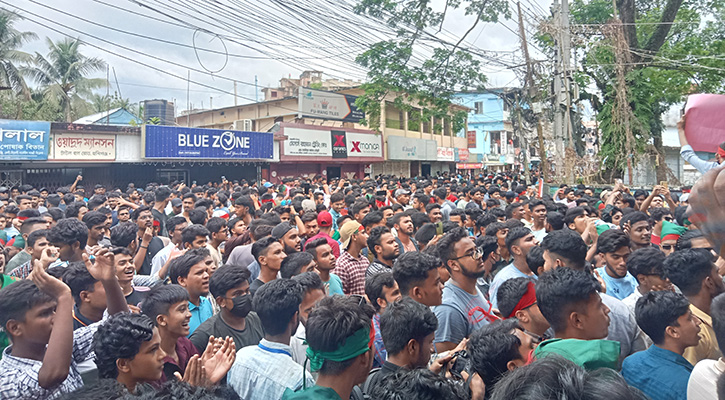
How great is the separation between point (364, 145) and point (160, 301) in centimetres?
2359

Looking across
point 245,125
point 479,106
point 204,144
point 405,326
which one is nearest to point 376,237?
point 405,326

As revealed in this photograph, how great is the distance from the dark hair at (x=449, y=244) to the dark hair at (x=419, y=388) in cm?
187

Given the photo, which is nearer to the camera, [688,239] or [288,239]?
[688,239]

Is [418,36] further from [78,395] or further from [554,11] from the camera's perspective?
[78,395]

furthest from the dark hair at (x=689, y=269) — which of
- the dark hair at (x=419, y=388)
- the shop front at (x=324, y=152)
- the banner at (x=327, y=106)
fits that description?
the banner at (x=327, y=106)

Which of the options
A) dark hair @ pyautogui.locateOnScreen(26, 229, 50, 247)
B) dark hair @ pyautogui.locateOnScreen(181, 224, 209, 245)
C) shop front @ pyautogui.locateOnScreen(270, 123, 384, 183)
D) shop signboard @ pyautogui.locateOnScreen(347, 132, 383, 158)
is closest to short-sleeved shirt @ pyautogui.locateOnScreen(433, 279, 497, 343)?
dark hair @ pyautogui.locateOnScreen(181, 224, 209, 245)

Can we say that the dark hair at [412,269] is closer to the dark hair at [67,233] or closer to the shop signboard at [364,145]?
the dark hair at [67,233]

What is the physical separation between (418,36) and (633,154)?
7500mm

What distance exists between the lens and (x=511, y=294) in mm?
2896

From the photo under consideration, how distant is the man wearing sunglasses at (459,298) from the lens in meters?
3.12

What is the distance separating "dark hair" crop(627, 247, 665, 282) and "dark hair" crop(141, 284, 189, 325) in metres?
3.27

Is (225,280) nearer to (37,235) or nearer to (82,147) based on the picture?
(37,235)

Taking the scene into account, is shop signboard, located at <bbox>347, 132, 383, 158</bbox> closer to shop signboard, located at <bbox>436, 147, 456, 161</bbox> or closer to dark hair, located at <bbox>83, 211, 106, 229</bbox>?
shop signboard, located at <bbox>436, 147, 456, 161</bbox>

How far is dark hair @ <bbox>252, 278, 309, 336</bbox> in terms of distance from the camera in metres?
2.62
